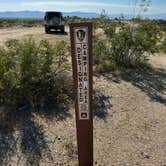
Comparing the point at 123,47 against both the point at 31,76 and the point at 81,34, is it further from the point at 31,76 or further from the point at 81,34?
the point at 81,34

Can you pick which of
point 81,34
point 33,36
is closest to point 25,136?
point 81,34

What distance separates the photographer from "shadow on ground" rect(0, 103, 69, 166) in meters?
4.86

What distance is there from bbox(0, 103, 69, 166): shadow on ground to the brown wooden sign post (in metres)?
0.98

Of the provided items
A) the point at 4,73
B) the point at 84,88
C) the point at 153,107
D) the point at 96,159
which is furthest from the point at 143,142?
the point at 4,73

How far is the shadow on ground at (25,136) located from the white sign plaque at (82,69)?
1308 mm

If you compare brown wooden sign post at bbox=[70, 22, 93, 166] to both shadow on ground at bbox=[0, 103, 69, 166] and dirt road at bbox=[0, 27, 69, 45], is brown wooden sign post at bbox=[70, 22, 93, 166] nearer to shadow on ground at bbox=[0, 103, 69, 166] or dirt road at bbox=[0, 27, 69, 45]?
shadow on ground at bbox=[0, 103, 69, 166]

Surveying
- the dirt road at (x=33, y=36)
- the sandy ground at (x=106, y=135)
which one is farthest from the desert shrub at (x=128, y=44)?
the dirt road at (x=33, y=36)

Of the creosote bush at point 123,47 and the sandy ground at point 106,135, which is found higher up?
the creosote bush at point 123,47

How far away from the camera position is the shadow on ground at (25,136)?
4.86 meters

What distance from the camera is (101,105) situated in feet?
21.3

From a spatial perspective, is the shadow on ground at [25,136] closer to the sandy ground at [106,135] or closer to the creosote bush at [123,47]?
the sandy ground at [106,135]

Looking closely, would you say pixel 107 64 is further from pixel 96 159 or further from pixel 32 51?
pixel 96 159

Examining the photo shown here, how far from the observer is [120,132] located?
568cm

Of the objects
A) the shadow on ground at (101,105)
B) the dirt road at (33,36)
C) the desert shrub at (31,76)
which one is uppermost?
the desert shrub at (31,76)
